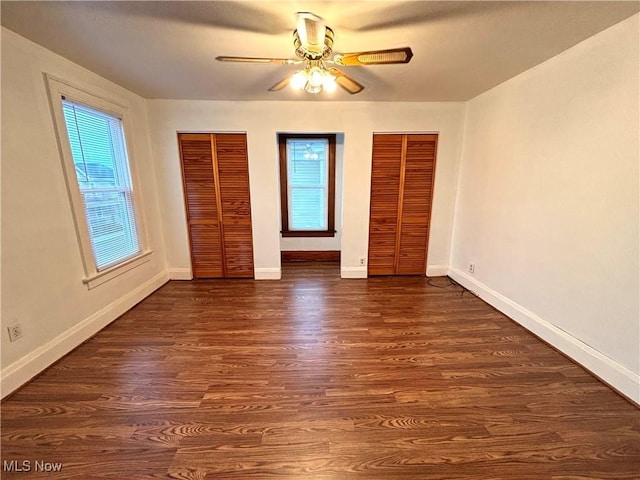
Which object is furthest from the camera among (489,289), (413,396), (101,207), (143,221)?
(143,221)

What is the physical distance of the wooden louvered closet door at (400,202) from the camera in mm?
3393

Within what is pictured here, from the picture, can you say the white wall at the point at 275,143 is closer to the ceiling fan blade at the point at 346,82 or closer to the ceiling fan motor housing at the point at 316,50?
the ceiling fan blade at the point at 346,82

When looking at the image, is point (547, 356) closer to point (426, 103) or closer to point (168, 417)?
point (168, 417)

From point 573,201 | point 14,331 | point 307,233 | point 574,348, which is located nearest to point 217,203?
point 307,233

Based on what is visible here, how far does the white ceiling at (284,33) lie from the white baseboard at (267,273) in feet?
7.59

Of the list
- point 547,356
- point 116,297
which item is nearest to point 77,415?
point 116,297

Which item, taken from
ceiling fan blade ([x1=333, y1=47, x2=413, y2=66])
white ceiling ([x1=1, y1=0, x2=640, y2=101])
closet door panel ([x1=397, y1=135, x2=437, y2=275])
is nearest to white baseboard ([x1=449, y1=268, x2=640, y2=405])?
closet door panel ([x1=397, y1=135, x2=437, y2=275])

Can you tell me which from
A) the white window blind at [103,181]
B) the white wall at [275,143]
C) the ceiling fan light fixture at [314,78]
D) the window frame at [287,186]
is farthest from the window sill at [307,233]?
the ceiling fan light fixture at [314,78]

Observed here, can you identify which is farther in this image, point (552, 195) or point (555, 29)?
point (552, 195)

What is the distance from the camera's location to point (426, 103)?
3.23 meters

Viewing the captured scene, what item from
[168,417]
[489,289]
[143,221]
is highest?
[143,221]

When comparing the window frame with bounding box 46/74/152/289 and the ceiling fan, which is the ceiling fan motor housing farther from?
the window frame with bounding box 46/74/152/289

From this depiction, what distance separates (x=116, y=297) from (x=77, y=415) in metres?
1.35

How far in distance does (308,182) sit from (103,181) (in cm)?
271
